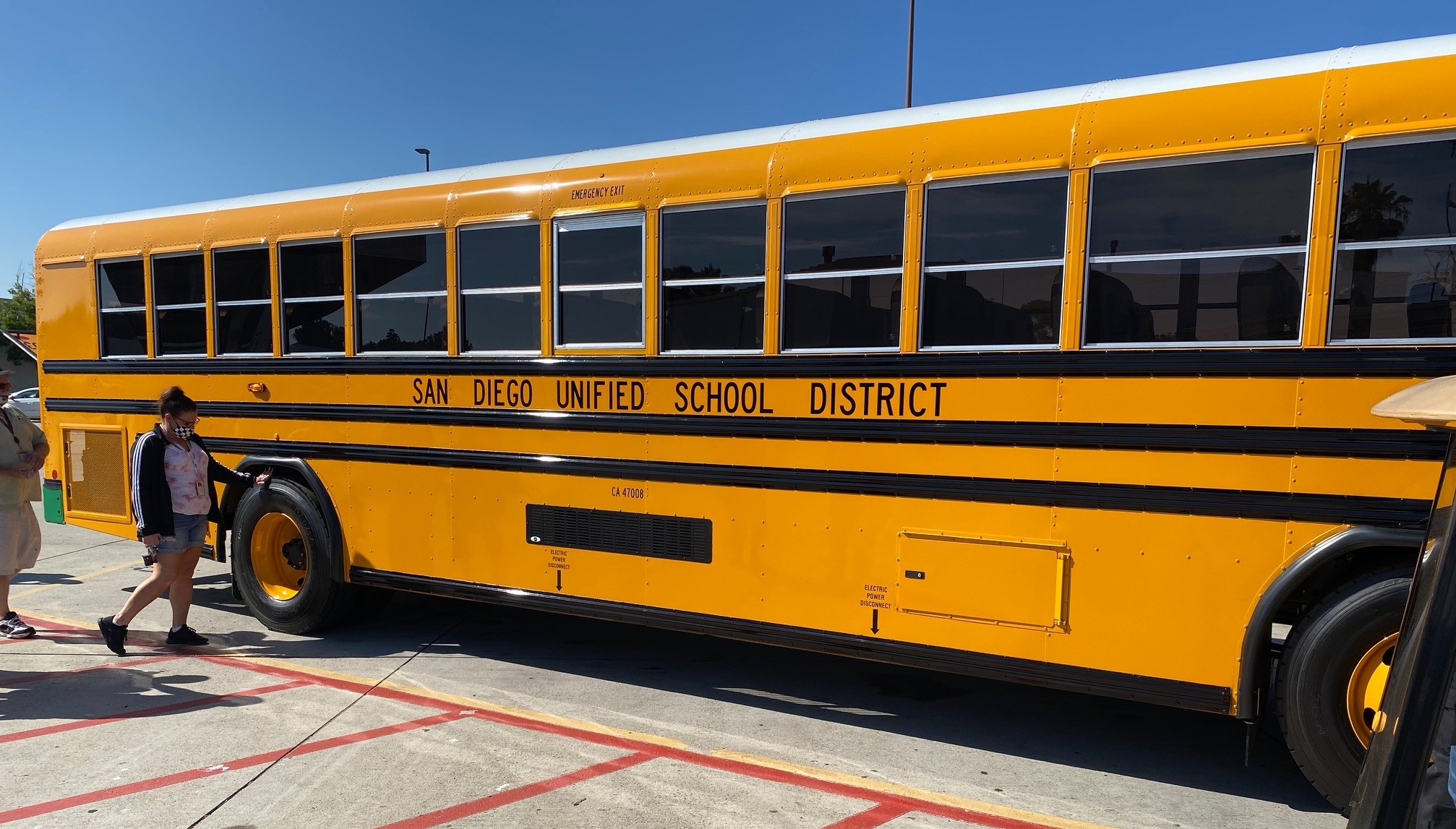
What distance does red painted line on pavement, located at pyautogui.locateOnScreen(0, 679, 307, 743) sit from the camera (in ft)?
13.8

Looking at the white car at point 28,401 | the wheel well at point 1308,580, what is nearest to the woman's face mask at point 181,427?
the wheel well at point 1308,580

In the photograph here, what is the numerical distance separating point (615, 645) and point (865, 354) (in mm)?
2814

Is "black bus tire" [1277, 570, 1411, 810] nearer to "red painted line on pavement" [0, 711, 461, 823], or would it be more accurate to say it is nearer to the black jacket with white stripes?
"red painted line on pavement" [0, 711, 461, 823]

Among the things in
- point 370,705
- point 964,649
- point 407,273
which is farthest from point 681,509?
point 407,273

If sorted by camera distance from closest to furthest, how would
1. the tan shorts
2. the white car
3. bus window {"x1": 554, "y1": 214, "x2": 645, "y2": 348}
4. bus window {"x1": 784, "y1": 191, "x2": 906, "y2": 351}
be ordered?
bus window {"x1": 784, "y1": 191, "x2": 906, "y2": 351}
bus window {"x1": 554, "y1": 214, "x2": 645, "y2": 348}
the tan shorts
the white car

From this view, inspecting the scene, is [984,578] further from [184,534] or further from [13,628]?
[13,628]

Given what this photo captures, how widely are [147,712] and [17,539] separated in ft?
6.64

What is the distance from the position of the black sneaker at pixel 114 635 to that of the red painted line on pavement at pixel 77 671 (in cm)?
10

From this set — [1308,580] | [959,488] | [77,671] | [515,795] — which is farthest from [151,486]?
[1308,580]

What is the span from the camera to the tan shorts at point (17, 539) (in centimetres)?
548

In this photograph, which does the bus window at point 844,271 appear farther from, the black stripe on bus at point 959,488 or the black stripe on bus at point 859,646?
the black stripe on bus at point 859,646

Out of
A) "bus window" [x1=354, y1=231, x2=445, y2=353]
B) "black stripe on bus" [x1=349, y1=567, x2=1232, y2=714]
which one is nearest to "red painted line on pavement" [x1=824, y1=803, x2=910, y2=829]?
"black stripe on bus" [x1=349, y1=567, x2=1232, y2=714]

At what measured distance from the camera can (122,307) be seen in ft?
21.2

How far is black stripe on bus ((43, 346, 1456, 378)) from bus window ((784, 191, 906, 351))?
0.35ft
